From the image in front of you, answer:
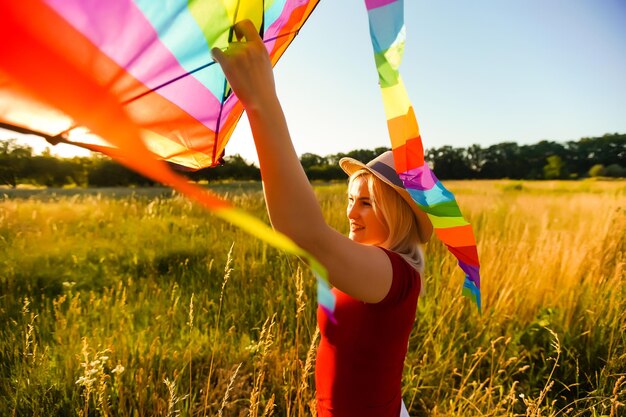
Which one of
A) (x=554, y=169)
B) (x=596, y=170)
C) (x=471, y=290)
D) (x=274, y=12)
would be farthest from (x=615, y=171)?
(x=274, y=12)

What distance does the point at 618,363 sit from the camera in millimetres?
2328

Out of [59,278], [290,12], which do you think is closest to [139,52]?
[290,12]

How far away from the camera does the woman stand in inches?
21.3

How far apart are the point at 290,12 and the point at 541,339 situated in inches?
113

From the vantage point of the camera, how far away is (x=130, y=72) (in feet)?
1.80

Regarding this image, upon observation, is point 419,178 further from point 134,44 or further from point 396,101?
point 134,44

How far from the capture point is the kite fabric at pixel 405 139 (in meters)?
0.67

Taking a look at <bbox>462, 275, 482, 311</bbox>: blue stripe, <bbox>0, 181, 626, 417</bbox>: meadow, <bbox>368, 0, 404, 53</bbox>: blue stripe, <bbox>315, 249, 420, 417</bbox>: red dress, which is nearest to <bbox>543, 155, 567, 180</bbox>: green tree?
<bbox>0, 181, 626, 417</bbox>: meadow

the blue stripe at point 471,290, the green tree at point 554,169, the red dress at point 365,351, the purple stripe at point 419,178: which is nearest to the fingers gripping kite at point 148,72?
the purple stripe at point 419,178

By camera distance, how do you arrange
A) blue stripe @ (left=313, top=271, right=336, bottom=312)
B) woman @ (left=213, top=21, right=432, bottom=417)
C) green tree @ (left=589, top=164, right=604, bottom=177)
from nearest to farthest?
woman @ (left=213, top=21, right=432, bottom=417) < blue stripe @ (left=313, top=271, right=336, bottom=312) < green tree @ (left=589, top=164, right=604, bottom=177)

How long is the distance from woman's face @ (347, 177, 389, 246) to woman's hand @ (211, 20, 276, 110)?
2.06 ft

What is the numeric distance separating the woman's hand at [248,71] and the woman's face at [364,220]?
627 millimetres

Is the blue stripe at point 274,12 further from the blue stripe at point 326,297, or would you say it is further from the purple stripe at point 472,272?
the purple stripe at point 472,272

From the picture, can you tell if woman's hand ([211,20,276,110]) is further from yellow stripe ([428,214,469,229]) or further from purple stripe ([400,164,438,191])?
yellow stripe ([428,214,469,229])
